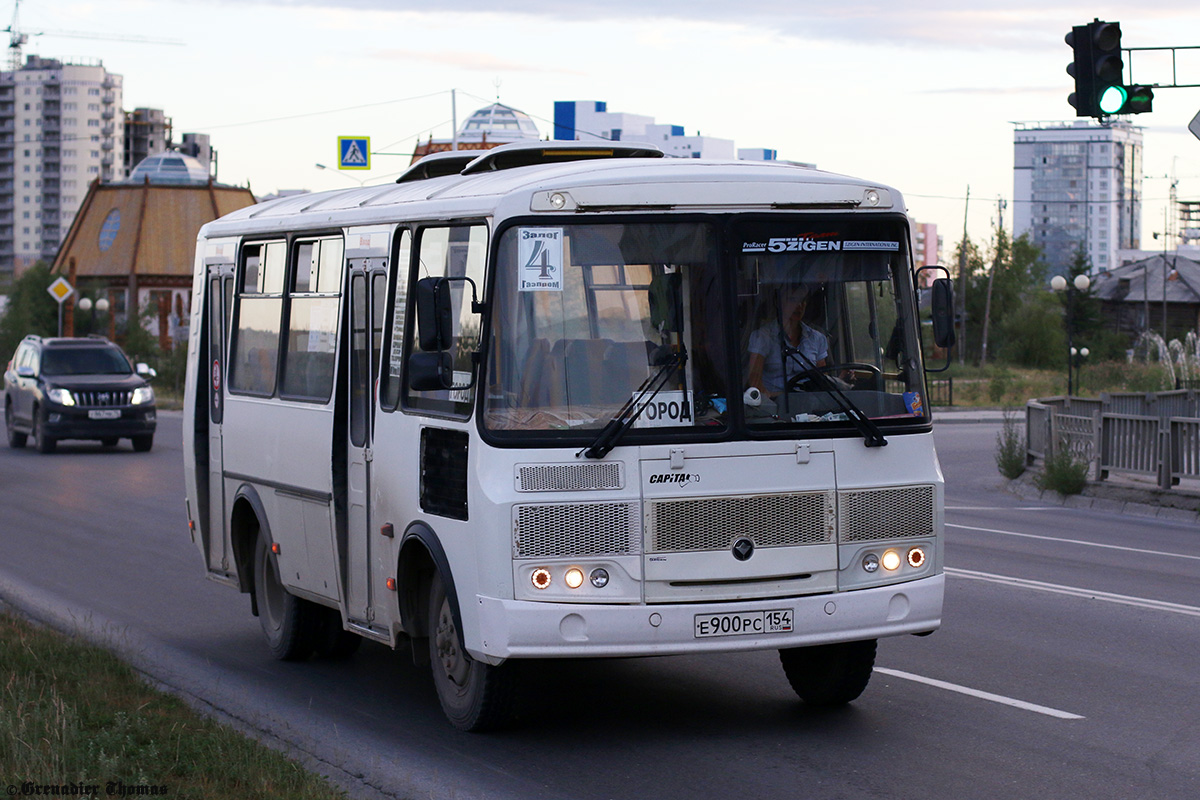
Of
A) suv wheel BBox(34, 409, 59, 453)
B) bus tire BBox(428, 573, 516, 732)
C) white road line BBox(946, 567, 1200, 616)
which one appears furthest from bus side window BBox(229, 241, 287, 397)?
suv wheel BBox(34, 409, 59, 453)

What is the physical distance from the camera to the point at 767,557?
23.0ft

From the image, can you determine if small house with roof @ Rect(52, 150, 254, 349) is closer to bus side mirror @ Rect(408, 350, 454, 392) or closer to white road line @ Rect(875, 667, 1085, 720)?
white road line @ Rect(875, 667, 1085, 720)

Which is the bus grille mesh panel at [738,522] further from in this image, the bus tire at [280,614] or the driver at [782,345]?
the bus tire at [280,614]

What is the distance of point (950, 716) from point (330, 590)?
3.34 meters

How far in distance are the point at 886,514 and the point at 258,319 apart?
174 inches

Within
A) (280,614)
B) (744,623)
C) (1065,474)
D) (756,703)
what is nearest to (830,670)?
(756,703)

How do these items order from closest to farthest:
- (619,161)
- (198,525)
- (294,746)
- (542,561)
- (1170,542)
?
(542,561)
(294,746)
(619,161)
(198,525)
(1170,542)

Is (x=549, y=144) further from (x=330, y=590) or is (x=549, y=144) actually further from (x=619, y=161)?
(x=330, y=590)

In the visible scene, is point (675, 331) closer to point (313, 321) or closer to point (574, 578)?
point (574, 578)

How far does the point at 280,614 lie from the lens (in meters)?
9.77

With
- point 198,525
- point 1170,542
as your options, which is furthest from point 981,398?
point 198,525

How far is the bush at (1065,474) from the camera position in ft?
68.0

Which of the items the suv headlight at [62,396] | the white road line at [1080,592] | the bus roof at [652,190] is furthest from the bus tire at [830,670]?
the suv headlight at [62,396]

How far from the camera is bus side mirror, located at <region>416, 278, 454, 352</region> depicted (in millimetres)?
6816
